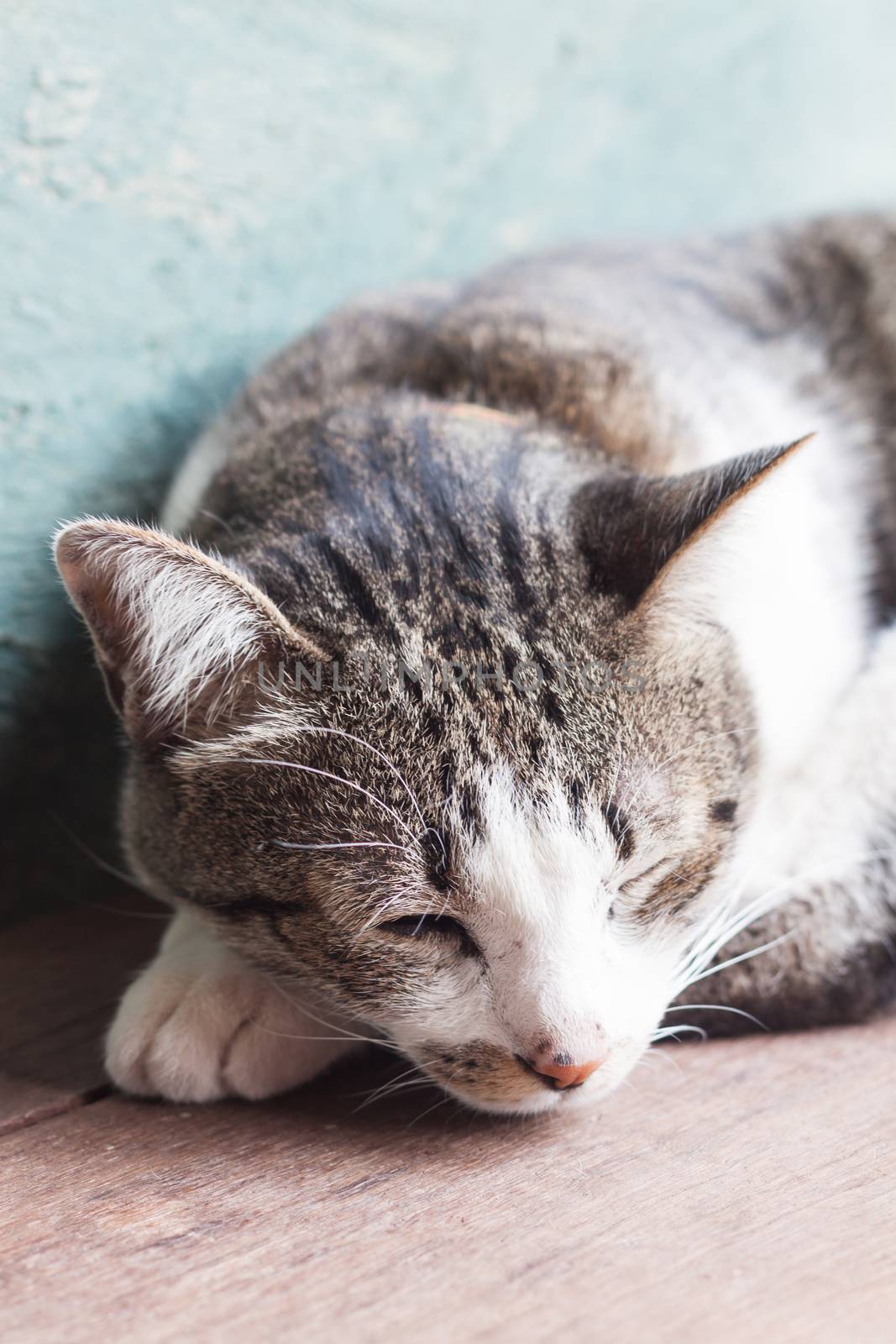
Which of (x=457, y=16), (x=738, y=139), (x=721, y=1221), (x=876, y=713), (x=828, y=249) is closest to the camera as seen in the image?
(x=721, y=1221)

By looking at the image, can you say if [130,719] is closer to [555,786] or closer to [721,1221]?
[555,786]

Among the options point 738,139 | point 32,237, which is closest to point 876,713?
point 32,237

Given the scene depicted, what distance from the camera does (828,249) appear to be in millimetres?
2031

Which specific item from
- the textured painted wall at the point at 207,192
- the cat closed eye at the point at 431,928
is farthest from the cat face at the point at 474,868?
the textured painted wall at the point at 207,192

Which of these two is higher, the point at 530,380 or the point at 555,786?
the point at 530,380

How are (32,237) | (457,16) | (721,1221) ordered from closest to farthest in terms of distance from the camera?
(721,1221)
(32,237)
(457,16)

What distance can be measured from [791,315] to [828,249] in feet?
0.75

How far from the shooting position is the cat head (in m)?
1.01

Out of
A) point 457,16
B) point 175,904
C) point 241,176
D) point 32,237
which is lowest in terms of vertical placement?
point 175,904

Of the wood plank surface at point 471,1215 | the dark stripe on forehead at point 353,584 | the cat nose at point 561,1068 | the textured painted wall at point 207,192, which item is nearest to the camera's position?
the wood plank surface at point 471,1215

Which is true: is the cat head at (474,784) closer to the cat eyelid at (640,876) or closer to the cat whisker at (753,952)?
the cat eyelid at (640,876)

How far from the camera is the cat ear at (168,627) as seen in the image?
39.6 inches

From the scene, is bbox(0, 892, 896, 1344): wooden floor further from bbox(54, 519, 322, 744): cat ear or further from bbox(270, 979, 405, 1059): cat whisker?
bbox(54, 519, 322, 744): cat ear

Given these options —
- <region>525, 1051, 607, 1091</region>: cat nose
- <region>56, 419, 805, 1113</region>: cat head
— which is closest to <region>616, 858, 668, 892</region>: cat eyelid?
<region>56, 419, 805, 1113</region>: cat head
